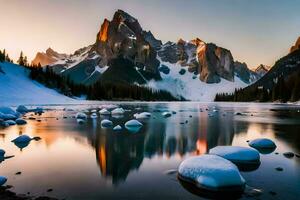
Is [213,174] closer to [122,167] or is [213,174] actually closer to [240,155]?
[240,155]

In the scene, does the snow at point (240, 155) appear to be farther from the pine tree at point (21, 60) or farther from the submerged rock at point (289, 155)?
the pine tree at point (21, 60)

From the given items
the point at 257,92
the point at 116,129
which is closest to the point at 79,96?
the point at 257,92

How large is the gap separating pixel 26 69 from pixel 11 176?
141m

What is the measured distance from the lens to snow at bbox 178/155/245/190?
1273 centimetres

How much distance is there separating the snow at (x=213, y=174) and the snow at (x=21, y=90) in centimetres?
9307

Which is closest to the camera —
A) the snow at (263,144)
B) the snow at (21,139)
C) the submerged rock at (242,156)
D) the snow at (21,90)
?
the submerged rock at (242,156)

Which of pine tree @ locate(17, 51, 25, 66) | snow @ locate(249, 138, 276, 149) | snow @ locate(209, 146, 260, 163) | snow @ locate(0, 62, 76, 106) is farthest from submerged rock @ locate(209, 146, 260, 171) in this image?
pine tree @ locate(17, 51, 25, 66)

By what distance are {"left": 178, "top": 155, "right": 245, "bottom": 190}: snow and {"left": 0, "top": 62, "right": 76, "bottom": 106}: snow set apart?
93.1 meters

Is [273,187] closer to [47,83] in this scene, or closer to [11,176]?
[11,176]

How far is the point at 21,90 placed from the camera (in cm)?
11625

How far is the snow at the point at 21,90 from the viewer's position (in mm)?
105669

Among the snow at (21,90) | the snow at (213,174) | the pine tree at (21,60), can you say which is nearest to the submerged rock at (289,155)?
the snow at (213,174)

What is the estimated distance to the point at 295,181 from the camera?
14273mm

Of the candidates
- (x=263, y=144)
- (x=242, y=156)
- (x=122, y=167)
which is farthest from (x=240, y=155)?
(x=122, y=167)
